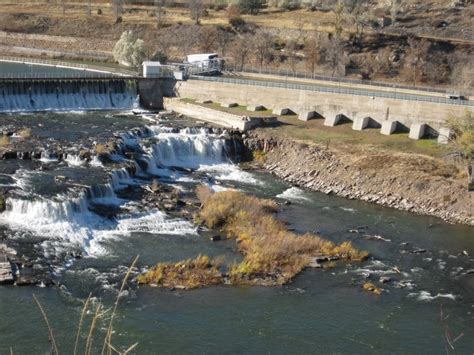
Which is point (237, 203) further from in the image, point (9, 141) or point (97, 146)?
point (9, 141)

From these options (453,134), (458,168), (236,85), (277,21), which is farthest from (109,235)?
(277,21)

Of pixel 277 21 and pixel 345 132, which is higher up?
pixel 277 21

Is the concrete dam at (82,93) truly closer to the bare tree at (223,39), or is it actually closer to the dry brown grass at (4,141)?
the dry brown grass at (4,141)

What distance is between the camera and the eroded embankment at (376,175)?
40594mm

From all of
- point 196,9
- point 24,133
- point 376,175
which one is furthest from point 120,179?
point 196,9

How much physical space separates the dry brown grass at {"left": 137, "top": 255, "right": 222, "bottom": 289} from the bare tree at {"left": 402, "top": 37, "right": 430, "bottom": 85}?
193ft

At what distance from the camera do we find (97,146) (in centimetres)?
4531

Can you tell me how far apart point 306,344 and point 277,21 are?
8297cm

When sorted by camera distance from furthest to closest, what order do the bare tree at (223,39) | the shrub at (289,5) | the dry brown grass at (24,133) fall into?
the shrub at (289,5), the bare tree at (223,39), the dry brown grass at (24,133)

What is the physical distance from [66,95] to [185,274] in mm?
35993

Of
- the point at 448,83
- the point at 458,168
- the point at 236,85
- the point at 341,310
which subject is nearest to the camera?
the point at 341,310

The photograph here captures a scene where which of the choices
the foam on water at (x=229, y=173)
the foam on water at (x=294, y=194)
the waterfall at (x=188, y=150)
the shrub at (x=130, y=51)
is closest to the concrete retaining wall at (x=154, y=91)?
the waterfall at (x=188, y=150)

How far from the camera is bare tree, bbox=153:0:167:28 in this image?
99500 mm

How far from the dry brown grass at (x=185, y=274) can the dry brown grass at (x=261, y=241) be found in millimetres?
990
